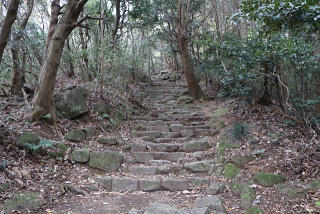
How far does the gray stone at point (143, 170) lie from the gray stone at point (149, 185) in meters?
0.53

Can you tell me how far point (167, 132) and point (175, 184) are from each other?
2808mm

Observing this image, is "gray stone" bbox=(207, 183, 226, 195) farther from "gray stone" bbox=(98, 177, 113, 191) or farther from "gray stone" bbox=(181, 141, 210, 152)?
"gray stone" bbox=(98, 177, 113, 191)

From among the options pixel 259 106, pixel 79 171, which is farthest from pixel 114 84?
pixel 259 106

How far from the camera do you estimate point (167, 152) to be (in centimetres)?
616

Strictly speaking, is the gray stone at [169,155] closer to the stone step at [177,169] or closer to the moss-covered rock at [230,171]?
the stone step at [177,169]

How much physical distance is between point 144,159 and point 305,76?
15.4 feet

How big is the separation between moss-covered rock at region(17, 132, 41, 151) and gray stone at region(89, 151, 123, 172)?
1199mm

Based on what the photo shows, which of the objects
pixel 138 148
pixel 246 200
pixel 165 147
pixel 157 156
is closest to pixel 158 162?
pixel 157 156

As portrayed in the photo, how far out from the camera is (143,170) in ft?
17.2

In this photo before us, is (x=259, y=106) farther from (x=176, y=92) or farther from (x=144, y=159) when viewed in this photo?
(x=176, y=92)

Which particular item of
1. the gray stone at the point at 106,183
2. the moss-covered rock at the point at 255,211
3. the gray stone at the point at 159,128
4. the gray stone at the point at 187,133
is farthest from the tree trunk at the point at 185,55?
the moss-covered rock at the point at 255,211

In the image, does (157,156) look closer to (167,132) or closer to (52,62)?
(167,132)

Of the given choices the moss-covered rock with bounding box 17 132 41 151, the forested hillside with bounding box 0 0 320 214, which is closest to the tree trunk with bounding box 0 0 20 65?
the forested hillside with bounding box 0 0 320 214

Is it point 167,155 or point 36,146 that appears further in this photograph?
point 167,155
